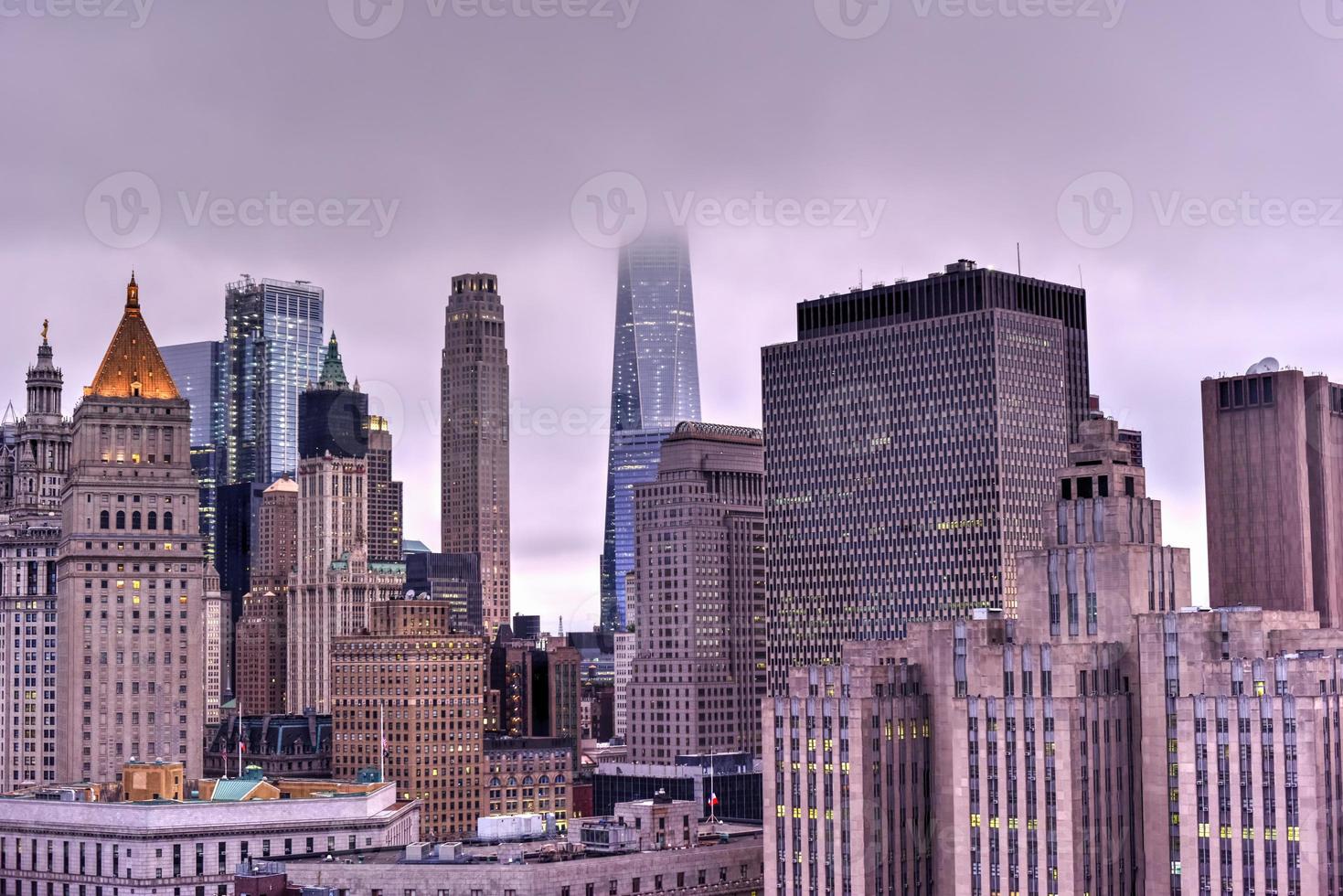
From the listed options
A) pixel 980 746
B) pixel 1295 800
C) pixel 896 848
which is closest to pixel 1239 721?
pixel 1295 800

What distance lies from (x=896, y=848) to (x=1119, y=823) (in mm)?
22056

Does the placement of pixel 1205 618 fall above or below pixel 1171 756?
above

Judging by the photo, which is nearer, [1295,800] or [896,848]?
[1295,800]

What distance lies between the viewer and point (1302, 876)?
172m

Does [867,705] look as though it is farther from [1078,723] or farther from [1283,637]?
[1283,637]

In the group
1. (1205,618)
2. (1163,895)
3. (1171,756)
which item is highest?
(1205,618)

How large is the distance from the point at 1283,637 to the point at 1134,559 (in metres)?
15.7

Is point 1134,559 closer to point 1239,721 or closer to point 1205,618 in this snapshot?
point 1205,618

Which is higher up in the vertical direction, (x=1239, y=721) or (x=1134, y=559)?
(x=1134, y=559)

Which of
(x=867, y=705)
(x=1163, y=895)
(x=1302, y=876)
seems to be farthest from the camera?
(x=867, y=705)

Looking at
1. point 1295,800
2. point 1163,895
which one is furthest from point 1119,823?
point 1295,800

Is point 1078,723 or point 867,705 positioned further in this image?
point 867,705

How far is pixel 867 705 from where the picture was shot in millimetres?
199000

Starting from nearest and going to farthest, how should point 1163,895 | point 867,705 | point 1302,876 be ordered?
point 1302,876
point 1163,895
point 867,705
